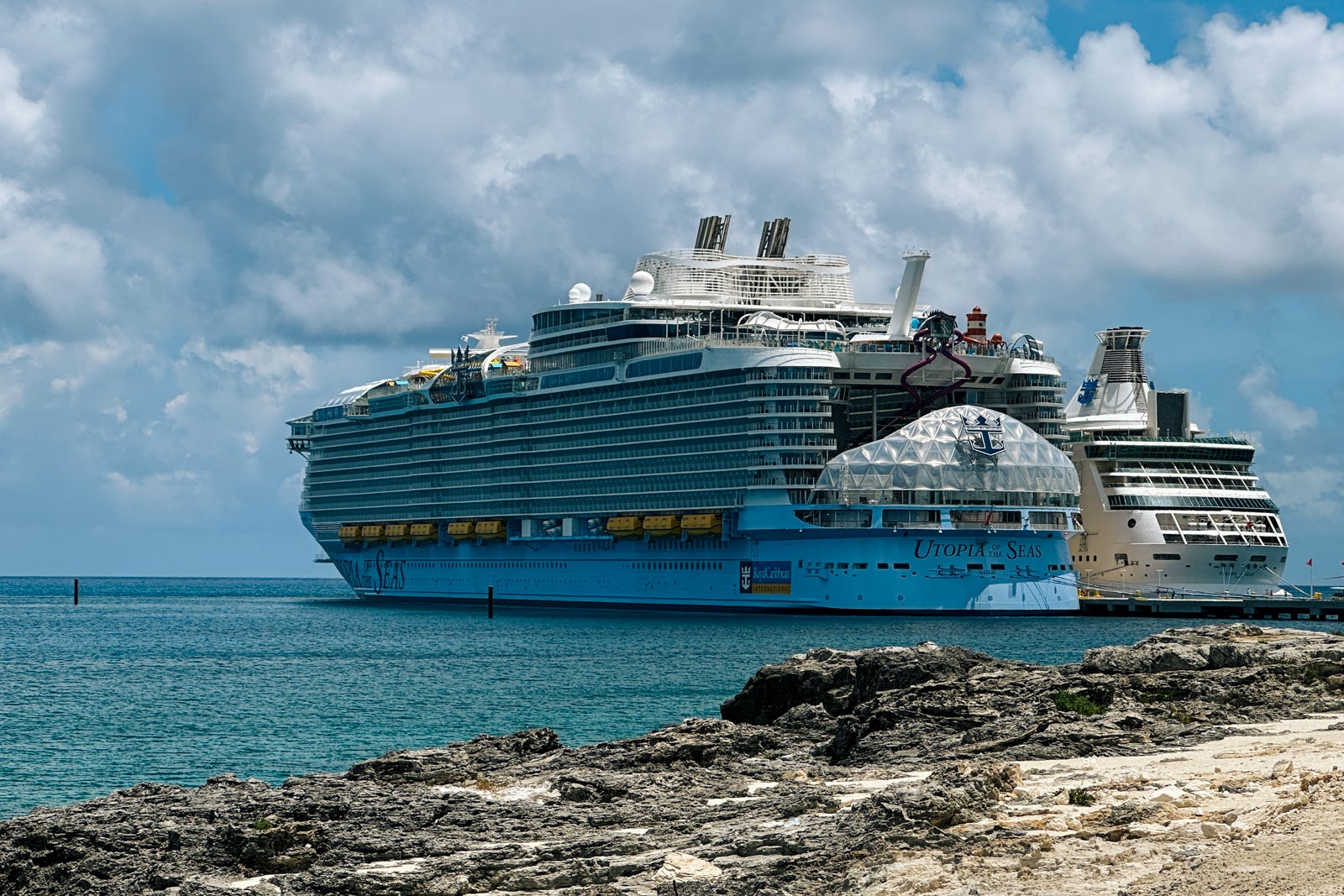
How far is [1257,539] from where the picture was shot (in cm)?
10475

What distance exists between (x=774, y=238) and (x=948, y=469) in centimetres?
2868

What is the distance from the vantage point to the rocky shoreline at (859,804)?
14352 millimetres

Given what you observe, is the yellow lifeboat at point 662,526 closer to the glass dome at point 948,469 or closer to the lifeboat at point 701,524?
the lifeboat at point 701,524

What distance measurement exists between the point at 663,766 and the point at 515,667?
39.2 m

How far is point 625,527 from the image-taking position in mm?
99062

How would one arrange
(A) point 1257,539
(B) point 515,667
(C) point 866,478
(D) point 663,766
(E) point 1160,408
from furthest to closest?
(E) point 1160,408
(A) point 1257,539
(C) point 866,478
(B) point 515,667
(D) point 663,766

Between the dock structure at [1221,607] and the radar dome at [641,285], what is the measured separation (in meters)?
30.0

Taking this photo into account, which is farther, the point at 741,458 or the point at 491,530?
the point at 491,530

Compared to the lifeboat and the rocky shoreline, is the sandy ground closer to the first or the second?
the rocky shoreline

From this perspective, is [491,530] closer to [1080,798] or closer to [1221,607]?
[1221,607]

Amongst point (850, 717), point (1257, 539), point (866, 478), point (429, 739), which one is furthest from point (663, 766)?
point (1257, 539)

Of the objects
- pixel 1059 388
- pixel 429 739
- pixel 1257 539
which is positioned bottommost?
pixel 429 739

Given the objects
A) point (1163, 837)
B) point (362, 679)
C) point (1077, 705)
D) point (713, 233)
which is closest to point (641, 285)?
point (713, 233)

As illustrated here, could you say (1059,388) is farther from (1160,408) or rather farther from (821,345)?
(1160,408)
